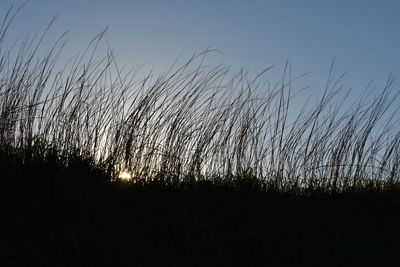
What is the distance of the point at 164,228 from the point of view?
1591 millimetres

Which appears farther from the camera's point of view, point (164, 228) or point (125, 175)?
point (125, 175)

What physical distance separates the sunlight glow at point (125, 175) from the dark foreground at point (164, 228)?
0.13m

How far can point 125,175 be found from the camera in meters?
2.12

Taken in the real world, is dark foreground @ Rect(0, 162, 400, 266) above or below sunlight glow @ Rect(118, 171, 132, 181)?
below

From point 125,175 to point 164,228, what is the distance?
585mm

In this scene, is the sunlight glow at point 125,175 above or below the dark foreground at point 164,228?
above

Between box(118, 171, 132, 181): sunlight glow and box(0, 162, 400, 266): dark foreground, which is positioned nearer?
box(0, 162, 400, 266): dark foreground

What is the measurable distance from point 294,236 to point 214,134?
106 cm

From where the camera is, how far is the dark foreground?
1339mm

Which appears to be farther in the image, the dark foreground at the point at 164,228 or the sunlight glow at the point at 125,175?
the sunlight glow at the point at 125,175

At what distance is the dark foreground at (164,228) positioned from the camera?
1.34 meters

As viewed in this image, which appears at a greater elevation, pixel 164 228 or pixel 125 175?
pixel 125 175

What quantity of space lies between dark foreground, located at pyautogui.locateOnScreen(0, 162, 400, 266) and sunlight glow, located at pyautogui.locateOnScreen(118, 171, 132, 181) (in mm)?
132

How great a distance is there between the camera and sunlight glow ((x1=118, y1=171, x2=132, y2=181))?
2.01m
